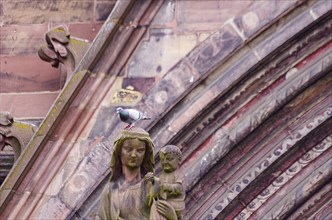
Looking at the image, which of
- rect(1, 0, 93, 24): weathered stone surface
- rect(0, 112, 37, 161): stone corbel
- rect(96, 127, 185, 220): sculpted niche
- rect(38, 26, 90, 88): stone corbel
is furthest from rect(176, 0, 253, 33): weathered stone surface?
rect(96, 127, 185, 220): sculpted niche

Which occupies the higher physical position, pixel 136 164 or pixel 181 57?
pixel 181 57

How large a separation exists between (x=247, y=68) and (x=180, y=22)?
56 cm

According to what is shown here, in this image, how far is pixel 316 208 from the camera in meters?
14.6

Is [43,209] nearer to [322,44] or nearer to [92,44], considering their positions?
[92,44]

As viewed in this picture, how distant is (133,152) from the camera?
479 inches

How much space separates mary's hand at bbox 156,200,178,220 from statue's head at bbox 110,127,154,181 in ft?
0.85

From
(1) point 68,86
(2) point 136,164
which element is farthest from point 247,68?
(2) point 136,164

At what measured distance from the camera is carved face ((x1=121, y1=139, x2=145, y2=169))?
12.2m

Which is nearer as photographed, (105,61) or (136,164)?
(136,164)

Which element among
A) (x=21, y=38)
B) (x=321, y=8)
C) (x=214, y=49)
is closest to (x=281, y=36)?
(x=321, y=8)

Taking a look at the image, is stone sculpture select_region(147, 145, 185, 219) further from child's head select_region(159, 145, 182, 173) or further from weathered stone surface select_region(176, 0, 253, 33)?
weathered stone surface select_region(176, 0, 253, 33)

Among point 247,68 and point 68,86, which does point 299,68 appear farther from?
point 68,86

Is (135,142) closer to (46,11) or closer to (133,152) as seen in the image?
(133,152)

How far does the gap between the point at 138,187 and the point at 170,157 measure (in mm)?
288
